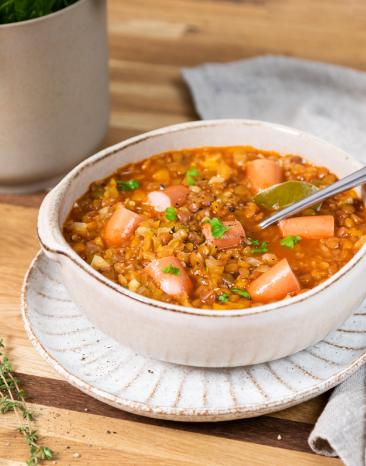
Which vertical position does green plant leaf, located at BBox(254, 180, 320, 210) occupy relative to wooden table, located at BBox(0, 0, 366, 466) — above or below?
above

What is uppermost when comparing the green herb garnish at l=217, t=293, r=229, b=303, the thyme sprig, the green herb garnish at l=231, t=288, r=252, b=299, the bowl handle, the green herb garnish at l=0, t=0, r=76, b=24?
the green herb garnish at l=0, t=0, r=76, b=24

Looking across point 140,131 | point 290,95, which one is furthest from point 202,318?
point 290,95

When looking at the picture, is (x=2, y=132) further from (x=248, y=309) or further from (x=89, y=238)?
(x=248, y=309)

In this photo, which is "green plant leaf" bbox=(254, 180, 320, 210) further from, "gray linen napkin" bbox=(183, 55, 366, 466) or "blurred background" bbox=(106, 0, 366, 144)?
"blurred background" bbox=(106, 0, 366, 144)

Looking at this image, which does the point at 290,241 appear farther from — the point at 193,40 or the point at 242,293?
the point at 193,40

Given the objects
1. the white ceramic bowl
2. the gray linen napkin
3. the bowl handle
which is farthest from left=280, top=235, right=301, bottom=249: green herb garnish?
the gray linen napkin

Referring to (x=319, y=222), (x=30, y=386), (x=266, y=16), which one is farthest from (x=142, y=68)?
(x=30, y=386)

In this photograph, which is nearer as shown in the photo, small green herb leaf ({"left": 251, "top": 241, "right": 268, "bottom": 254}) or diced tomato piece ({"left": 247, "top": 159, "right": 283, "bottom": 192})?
small green herb leaf ({"left": 251, "top": 241, "right": 268, "bottom": 254})
